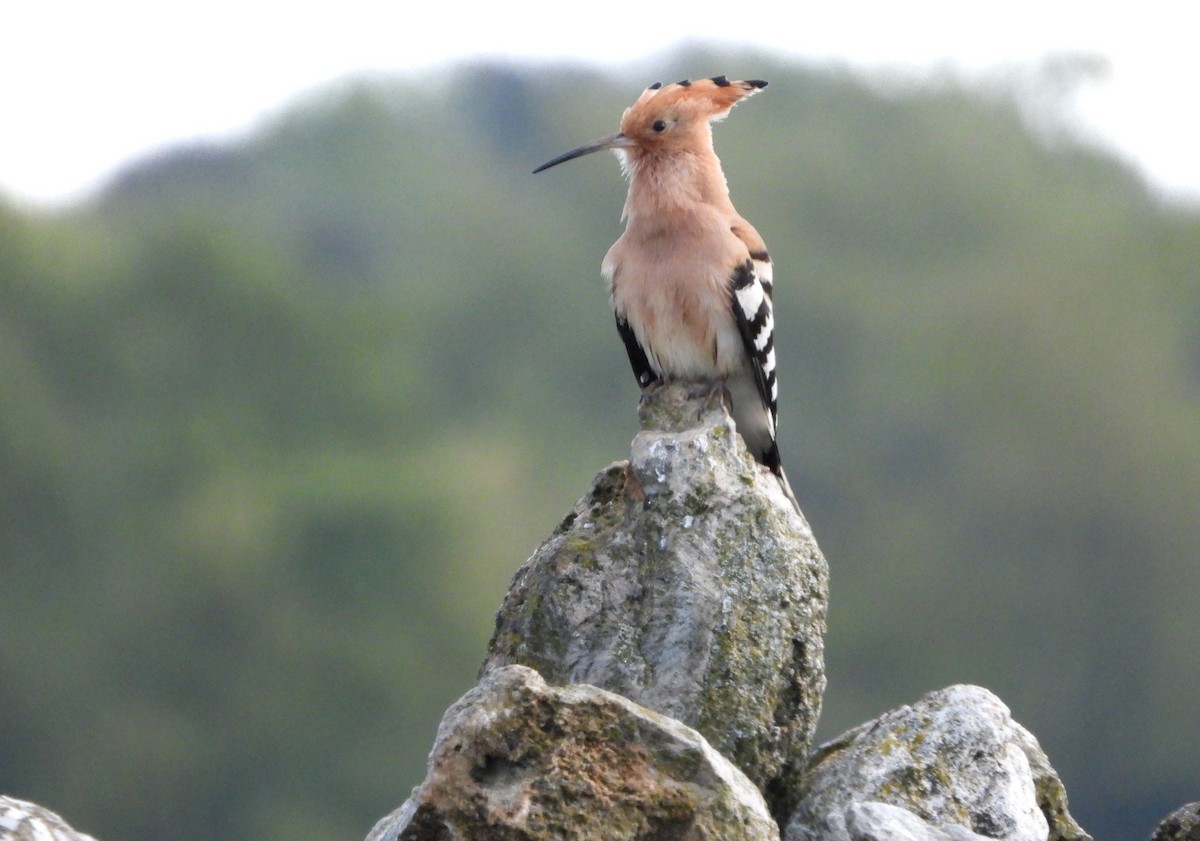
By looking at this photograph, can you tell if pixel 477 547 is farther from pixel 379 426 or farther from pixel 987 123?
pixel 987 123

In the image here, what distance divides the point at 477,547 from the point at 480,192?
54.2ft

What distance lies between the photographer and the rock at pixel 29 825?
14.0 feet

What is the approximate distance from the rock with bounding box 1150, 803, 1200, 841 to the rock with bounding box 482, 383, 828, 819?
831 mm

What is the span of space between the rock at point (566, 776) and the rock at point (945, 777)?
52cm

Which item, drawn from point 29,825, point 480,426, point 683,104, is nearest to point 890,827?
point 29,825

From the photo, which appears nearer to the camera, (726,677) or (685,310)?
(726,677)

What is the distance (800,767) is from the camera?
4.93 metres

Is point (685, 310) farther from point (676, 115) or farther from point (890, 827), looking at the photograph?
point (890, 827)

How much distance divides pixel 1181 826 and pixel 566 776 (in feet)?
5.16

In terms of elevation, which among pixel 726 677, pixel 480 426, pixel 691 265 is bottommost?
pixel 726 677

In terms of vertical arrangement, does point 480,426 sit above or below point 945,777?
above

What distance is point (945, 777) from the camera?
15.6 feet

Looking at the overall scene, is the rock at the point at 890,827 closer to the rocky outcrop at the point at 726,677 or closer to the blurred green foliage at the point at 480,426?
the rocky outcrop at the point at 726,677

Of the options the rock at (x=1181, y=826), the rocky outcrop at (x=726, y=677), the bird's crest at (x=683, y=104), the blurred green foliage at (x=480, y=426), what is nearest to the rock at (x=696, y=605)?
the rocky outcrop at (x=726, y=677)
